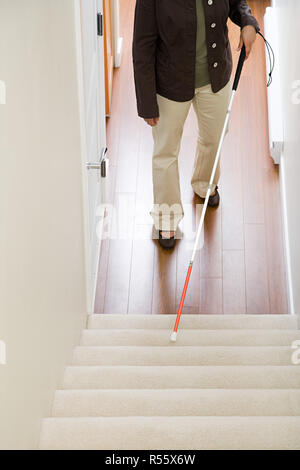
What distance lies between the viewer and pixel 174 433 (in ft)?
6.00

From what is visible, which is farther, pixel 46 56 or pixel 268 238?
pixel 268 238

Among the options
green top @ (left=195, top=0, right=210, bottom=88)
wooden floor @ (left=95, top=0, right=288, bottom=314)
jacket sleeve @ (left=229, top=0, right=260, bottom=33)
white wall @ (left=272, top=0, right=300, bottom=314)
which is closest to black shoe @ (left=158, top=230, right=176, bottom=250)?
wooden floor @ (left=95, top=0, right=288, bottom=314)

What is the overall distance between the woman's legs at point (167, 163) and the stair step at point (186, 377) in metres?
1.20

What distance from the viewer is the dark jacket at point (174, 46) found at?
2666mm

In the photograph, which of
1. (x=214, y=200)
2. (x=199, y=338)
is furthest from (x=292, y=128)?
(x=199, y=338)

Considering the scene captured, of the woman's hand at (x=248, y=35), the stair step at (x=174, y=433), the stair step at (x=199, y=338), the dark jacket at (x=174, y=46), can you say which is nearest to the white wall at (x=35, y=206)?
the stair step at (x=174, y=433)

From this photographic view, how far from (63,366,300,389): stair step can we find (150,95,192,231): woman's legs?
47.1 inches

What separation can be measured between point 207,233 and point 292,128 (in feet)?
2.24

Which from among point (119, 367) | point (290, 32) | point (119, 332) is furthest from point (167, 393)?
point (290, 32)

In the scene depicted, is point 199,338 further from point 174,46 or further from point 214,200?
point 174,46

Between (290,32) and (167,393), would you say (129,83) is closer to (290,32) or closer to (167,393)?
(290,32)

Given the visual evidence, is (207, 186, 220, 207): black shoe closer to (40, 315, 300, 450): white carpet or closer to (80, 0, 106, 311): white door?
(80, 0, 106, 311): white door

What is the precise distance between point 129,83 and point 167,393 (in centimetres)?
266
